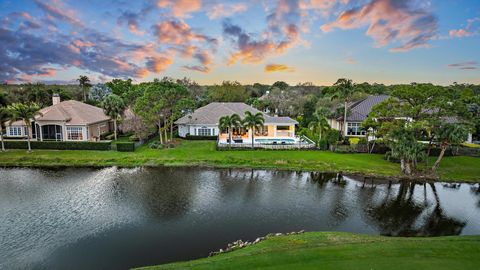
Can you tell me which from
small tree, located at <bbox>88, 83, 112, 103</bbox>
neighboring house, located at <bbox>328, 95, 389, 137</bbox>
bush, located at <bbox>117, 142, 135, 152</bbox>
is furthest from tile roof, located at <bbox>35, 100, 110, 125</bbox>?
small tree, located at <bbox>88, 83, 112, 103</bbox>

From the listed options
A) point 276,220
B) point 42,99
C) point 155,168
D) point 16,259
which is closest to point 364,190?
point 276,220

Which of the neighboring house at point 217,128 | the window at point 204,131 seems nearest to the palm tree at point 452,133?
the neighboring house at point 217,128

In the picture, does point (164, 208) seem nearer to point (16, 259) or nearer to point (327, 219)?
point (16, 259)

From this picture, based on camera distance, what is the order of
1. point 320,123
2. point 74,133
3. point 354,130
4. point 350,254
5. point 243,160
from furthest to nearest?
1. point 354,130
2. point 320,123
3. point 74,133
4. point 243,160
5. point 350,254

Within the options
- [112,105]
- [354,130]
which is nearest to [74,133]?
[112,105]

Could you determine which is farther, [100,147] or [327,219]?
[100,147]

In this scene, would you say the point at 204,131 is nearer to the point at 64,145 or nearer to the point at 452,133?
the point at 64,145
